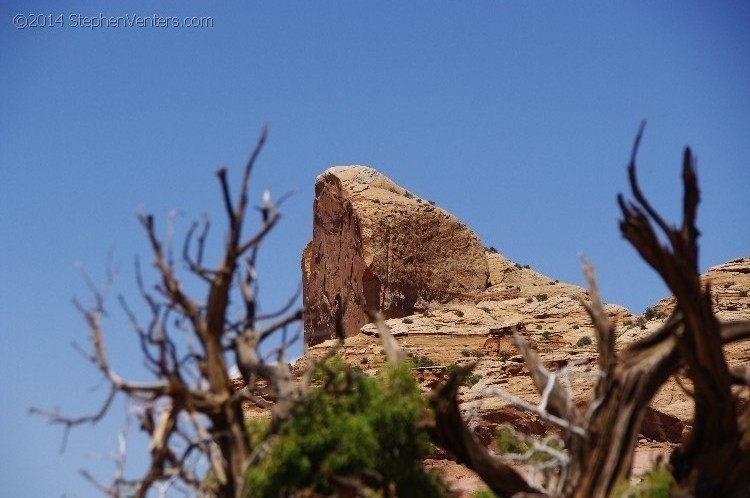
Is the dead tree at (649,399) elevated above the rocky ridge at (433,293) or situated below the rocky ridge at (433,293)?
below

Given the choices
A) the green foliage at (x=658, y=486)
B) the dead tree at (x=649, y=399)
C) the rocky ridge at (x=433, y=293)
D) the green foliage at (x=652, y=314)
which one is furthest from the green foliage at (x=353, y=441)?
the green foliage at (x=652, y=314)

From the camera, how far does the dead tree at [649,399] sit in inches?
579

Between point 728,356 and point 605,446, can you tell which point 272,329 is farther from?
point 728,356

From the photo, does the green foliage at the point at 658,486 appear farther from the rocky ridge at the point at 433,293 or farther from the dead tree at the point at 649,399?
the rocky ridge at the point at 433,293

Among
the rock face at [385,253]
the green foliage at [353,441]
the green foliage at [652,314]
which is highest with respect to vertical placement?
the rock face at [385,253]

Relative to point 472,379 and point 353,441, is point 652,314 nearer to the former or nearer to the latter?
point 472,379

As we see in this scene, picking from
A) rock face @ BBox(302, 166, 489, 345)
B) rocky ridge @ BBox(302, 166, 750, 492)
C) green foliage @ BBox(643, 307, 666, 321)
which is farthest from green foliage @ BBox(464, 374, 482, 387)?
rock face @ BBox(302, 166, 489, 345)

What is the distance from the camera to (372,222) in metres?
76.5

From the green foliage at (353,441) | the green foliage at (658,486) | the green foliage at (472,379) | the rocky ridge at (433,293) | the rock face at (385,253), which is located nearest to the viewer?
the green foliage at (353,441)

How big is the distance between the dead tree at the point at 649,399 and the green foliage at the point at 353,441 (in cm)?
Result: 58

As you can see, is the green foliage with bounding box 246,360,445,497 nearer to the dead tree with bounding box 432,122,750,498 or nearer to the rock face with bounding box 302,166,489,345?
the dead tree with bounding box 432,122,750,498

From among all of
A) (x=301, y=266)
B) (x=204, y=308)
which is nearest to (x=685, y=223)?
(x=204, y=308)

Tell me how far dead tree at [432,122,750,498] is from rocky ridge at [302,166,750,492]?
28961mm

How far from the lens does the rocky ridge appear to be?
52.7 metres
